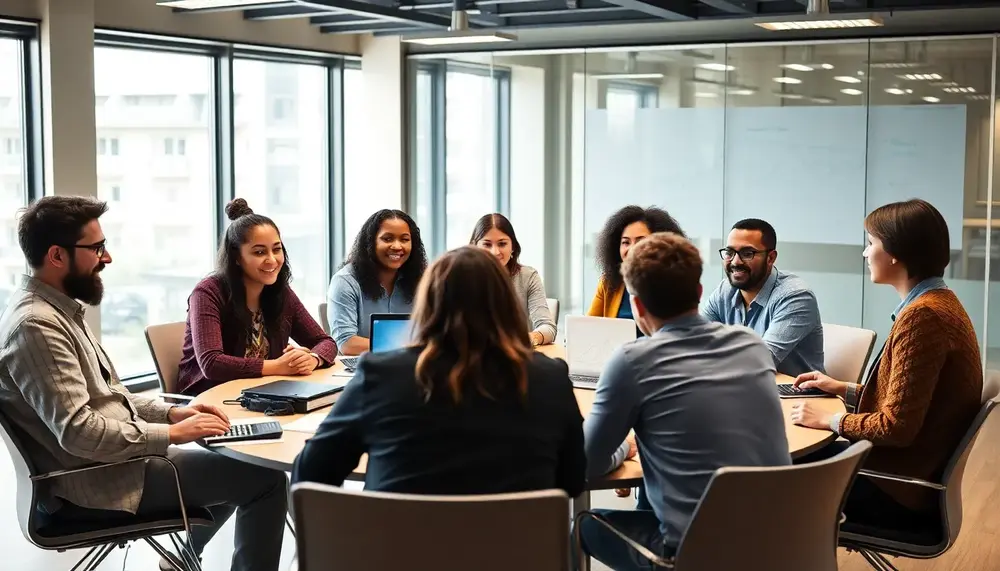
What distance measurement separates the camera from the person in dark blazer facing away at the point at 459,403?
228 centimetres

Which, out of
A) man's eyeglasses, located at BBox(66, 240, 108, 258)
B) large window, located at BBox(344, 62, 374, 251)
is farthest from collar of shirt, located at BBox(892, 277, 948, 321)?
large window, located at BBox(344, 62, 374, 251)

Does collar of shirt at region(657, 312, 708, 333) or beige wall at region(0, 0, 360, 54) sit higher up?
beige wall at region(0, 0, 360, 54)

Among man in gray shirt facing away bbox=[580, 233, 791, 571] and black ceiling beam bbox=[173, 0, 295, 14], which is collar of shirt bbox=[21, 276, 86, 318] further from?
black ceiling beam bbox=[173, 0, 295, 14]

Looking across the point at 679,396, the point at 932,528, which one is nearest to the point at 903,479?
the point at 932,528

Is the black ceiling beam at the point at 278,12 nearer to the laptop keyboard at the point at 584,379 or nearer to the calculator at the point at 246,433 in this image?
the laptop keyboard at the point at 584,379

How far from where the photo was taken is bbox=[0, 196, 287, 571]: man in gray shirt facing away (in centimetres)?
300

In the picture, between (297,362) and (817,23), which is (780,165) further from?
(297,362)

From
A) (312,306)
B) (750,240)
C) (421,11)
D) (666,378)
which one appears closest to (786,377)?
(750,240)

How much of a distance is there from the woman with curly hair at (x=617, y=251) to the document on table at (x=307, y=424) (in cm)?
183

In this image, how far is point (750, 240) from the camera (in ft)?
14.0

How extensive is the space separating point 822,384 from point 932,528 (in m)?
0.69

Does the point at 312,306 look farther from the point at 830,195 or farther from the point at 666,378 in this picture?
the point at 666,378

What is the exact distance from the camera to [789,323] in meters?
4.12

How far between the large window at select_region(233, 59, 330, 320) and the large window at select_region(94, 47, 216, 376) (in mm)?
400
